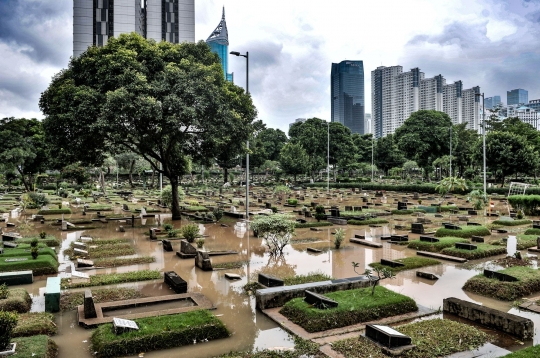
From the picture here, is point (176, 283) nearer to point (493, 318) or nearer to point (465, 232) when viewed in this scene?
point (493, 318)

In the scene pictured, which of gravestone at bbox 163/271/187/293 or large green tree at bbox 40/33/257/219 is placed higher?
large green tree at bbox 40/33/257/219

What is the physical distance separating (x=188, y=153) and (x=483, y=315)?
2226 centimetres

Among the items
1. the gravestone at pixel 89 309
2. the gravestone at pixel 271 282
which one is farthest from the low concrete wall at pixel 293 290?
the gravestone at pixel 89 309

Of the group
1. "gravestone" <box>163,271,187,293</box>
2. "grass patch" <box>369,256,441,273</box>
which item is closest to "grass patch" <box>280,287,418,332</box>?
"gravestone" <box>163,271,187,293</box>

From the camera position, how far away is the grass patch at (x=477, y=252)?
49.0 ft

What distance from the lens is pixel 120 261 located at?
1442 cm

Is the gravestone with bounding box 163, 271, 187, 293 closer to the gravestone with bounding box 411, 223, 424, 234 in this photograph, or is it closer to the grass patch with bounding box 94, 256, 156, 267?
the grass patch with bounding box 94, 256, 156, 267

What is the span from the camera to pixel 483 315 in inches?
338

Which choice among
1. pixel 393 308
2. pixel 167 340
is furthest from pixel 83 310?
pixel 393 308

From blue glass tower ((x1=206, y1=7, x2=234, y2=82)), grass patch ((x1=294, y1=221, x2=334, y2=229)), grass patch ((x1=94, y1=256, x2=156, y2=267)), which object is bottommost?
grass patch ((x1=94, y1=256, x2=156, y2=267))

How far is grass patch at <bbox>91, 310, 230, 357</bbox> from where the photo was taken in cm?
718

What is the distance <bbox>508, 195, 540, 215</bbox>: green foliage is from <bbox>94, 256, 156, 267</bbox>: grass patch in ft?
85.5

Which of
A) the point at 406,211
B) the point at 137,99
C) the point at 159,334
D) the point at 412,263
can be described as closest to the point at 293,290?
the point at 159,334

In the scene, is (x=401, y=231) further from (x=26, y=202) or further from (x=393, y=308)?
(x=26, y=202)
